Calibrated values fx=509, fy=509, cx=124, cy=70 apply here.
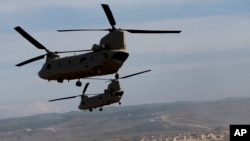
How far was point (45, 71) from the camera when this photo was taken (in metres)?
64.0

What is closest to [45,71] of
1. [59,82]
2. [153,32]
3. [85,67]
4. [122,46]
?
[59,82]

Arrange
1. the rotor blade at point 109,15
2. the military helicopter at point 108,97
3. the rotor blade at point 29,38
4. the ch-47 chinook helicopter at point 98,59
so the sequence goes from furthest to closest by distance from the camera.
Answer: the military helicopter at point 108,97 → the rotor blade at point 29,38 → the ch-47 chinook helicopter at point 98,59 → the rotor blade at point 109,15

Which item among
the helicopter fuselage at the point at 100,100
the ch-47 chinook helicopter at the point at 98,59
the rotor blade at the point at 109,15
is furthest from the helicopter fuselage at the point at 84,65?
the helicopter fuselage at the point at 100,100

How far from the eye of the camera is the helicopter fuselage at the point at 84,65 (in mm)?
57781

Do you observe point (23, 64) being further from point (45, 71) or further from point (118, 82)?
point (118, 82)

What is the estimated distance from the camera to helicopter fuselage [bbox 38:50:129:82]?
57.8 metres

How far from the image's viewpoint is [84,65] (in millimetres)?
59312

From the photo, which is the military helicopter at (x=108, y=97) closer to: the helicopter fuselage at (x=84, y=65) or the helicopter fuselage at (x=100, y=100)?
the helicopter fuselage at (x=100, y=100)

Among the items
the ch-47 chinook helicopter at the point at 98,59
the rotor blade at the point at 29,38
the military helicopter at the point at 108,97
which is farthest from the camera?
the military helicopter at the point at 108,97

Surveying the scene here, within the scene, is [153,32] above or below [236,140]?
above

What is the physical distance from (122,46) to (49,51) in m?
11.1

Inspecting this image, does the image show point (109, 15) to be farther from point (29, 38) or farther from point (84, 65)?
point (29, 38)

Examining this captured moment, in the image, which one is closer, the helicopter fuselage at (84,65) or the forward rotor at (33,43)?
the helicopter fuselage at (84,65)

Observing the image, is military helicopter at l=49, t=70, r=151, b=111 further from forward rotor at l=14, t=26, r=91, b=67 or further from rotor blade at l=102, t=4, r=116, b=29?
rotor blade at l=102, t=4, r=116, b=29
